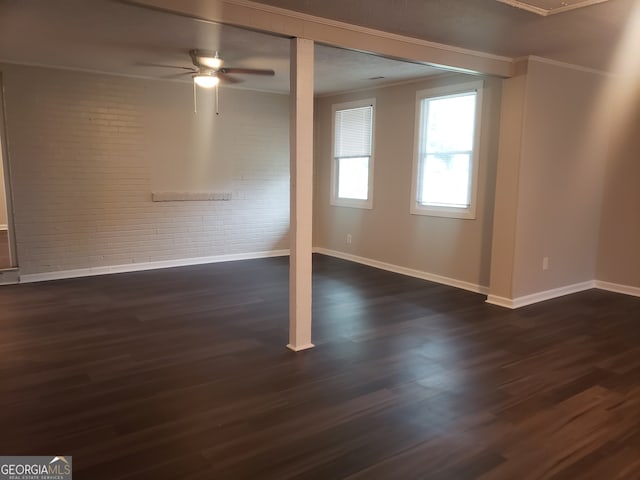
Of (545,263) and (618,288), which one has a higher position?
(545,263)

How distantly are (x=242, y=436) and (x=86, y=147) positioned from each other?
4693 mm

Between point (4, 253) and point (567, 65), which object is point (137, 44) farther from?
point (567, 65)

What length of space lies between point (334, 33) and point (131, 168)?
379 cm

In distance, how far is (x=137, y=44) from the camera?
436 cm

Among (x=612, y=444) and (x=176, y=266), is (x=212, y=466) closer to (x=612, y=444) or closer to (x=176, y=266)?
(x=612, y=444)

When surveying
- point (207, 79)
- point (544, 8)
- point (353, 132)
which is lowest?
point (353, 132)

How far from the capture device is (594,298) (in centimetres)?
521

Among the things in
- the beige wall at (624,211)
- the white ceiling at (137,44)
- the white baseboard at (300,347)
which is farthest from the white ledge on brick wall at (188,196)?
the beige wall at (624,211)

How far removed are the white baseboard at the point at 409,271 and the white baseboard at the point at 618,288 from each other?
1.54 m

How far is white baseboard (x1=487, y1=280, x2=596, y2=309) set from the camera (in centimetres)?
482

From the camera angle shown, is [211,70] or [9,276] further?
[9,276]

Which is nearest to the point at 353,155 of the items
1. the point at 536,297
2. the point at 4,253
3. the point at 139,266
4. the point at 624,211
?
the point at 536,297

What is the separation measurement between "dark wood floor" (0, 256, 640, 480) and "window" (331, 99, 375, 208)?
2327 millimetres

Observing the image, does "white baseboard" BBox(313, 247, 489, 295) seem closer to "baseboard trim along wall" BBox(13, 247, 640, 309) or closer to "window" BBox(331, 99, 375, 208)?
"baseboard trim along wall" BBox(13, 247, 640, 309)
